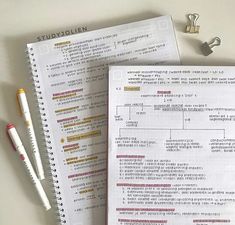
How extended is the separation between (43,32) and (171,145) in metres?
0.33

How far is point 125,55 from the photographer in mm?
855

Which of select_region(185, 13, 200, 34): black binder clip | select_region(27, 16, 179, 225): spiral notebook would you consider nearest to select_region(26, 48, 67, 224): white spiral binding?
select_region(27, 16, 179, 225): spiral notebook

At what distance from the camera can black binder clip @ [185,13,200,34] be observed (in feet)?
2.80

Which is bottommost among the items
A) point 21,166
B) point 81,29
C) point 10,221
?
point 10,221

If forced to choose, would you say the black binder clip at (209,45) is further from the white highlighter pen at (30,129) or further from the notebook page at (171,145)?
the white highlighter pen at (30,129)

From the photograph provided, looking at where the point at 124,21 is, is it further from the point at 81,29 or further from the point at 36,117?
the point at 36,117

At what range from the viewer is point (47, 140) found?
852 millimetres

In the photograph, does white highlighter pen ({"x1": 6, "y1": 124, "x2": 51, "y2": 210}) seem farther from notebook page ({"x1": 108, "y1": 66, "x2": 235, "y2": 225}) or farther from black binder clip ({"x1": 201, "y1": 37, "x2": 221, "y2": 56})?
black binder clip ({"x1": 201, "y1": 37, "x2": 221, "y2": 56})

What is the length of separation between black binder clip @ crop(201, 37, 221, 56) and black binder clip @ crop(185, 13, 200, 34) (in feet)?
0.11

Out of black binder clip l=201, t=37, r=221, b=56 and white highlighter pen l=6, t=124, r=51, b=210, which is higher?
black binder clip l=201, t=37, r=221, b=56

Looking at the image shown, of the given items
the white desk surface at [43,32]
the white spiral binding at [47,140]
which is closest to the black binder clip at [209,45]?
the white desk surface at [43,32]

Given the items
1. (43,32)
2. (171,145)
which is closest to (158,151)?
(171,145)

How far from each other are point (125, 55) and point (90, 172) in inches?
9.4

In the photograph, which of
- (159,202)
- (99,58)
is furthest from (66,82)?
(159,202)
